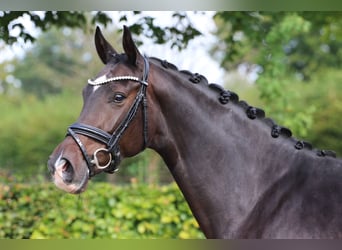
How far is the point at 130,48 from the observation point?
104 inches

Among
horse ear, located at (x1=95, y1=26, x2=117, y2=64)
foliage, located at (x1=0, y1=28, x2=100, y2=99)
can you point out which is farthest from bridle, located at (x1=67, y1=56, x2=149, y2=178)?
foliage, located at (x1=0, y1=28, x2=100, y2=99)

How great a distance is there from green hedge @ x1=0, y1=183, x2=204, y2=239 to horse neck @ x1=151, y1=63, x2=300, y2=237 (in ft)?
9.74

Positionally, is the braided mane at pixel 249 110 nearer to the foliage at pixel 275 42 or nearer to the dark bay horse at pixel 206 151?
the dark bay horse at pixel 206 151

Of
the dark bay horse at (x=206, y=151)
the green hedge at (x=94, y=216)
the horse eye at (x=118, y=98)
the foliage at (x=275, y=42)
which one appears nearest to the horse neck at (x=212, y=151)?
the dark bay horse at (x=206, y=151)

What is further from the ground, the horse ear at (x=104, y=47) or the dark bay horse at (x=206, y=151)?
the horse ear at (x=104, y=47)

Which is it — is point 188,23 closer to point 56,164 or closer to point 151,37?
point 151,37

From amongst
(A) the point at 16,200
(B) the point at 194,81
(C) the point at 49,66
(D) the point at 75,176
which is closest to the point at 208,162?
(B) the point at 194,81

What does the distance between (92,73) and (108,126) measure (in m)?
15.7

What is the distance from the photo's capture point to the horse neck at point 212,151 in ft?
8.59

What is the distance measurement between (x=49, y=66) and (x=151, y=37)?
20587mm

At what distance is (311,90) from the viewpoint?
14750mm

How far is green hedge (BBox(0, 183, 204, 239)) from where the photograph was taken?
5504mm

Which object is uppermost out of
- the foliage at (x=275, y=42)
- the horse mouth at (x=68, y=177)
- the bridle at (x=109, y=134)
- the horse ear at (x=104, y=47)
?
the foliage at (x=275, y=42)

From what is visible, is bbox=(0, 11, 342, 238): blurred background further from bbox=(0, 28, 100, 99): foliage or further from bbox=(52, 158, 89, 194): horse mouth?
bbox=(52, 158, 89, 194): horse mouth
